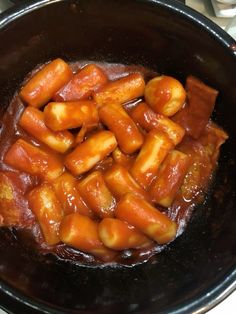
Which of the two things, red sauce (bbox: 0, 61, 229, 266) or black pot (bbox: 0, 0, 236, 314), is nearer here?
black pot (bbox: 0, 0, 236, 314)

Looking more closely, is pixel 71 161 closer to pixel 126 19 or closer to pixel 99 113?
pixel 99 113

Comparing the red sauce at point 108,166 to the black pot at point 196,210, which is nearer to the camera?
the black pot at point 196,210

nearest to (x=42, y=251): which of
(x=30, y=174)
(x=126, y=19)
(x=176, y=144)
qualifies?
(x=30, y=174)
